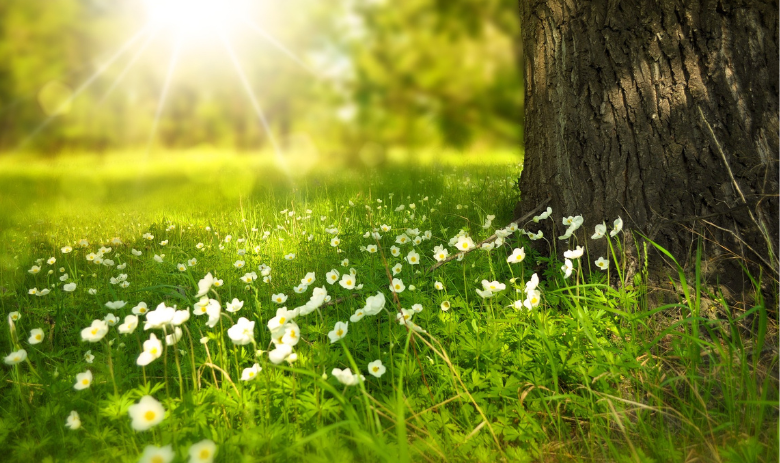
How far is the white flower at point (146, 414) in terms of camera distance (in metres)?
1.05

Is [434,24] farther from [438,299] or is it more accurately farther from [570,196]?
[438,299]

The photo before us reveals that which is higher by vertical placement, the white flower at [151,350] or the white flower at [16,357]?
the white flower at [151,350]

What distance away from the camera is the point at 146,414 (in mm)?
1073

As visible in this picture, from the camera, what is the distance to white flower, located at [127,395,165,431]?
1.05m

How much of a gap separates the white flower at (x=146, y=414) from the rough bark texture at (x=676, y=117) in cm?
187

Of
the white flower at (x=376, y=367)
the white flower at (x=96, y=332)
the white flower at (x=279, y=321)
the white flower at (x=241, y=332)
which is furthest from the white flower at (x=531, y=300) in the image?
the white flower at (x=96, y=332)

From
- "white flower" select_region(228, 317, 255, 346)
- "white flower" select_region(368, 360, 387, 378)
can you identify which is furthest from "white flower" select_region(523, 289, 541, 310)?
"white flower" select_region(228, 317, 255, 346)

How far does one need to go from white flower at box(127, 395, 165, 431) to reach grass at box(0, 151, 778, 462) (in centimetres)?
18

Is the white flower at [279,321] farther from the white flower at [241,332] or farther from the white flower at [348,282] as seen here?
the white flower at [348,282]

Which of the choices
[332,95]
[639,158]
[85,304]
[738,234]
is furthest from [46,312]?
[738,234]

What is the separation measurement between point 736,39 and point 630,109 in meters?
0.47

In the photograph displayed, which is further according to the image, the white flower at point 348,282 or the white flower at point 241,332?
the white flower at point 348,282

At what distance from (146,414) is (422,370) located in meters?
0.81

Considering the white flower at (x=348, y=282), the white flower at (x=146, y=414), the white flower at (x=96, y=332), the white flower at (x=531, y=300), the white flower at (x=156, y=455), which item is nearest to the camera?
the white flower at (x=156, y=455)
